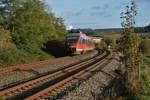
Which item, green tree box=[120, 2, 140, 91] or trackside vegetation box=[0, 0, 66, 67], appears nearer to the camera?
green tree box=[120, 2, 140, 91]

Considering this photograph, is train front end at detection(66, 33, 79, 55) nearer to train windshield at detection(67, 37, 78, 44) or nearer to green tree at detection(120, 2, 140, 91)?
train windshield at detection(67, 37, 78, 44)

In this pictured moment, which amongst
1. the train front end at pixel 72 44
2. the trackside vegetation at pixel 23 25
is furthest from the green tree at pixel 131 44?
the train front end at pixel 72 44

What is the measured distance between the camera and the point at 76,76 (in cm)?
2611

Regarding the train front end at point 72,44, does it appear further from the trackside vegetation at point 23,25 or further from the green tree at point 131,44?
the green tree at point 131,44

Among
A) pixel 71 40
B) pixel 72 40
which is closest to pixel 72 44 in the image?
pixel 72 40

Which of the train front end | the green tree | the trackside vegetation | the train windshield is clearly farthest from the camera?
the train windshield

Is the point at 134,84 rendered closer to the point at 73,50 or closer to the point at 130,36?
the point at 130,36

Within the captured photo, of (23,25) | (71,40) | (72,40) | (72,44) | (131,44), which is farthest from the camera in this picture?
(71,40)

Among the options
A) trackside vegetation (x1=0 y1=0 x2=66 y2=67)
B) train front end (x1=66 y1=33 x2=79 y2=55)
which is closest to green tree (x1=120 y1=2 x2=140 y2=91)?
trackside vegetation (x1=0 y1=0 x2=66 y2=67)

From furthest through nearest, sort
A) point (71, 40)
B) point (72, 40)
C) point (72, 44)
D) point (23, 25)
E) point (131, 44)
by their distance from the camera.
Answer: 1. point (71, 40)
2. point (72, 40)
3. point (72, 44)
4. point (23, 25)
5. point (131, 44)

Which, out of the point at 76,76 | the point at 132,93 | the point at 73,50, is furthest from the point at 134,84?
the point at 73,50

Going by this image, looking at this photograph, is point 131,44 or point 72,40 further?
point 72,40

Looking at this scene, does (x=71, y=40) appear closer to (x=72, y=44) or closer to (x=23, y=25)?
(x=72, y=44)

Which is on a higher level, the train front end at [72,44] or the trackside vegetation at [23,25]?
the trackside vegetation at [23,25]
